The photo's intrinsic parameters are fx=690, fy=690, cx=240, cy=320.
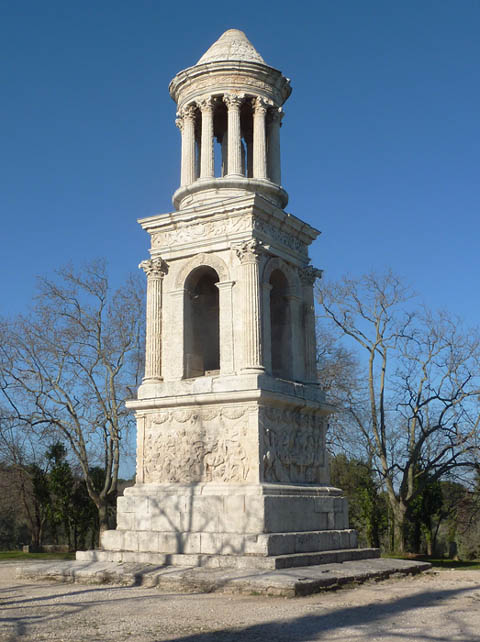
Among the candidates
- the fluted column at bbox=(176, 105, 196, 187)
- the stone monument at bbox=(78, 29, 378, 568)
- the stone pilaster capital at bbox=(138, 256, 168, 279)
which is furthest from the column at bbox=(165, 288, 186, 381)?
the fluted column at bbox=(176, 105, 196, 187)

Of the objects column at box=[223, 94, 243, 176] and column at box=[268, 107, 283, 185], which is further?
column at box=[268, 107, 283, 185]

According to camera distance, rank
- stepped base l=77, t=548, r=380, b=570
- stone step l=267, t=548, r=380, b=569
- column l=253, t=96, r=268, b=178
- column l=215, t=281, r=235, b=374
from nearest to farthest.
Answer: stepped base l=77, t=548, r=380, b=570
stone step l=267, t=548, r=380, b=569
column l=215, t=281, r=235, b=374
column l=253, t=96, r=268, b=178

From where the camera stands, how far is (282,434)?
14180 mm

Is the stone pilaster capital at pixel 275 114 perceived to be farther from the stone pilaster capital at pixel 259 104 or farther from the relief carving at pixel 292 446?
the relief carving at pixel 292 446

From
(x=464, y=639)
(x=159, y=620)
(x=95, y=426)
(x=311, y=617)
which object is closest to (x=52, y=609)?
(x=159, y=620)

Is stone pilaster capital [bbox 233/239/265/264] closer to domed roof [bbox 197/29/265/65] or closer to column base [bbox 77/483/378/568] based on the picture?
column base [bbox 77/483/378/568]

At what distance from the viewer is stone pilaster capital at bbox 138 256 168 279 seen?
1564 cm

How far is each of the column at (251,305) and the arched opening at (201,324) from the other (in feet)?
4.69

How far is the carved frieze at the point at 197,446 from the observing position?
44.5 ft

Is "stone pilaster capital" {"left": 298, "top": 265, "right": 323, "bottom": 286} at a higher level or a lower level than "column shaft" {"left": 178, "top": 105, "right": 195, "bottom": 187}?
lower

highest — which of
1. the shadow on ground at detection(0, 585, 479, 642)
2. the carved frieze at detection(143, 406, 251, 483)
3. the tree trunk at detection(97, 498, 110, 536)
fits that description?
the carved frieze at detection(143, 406, 251, 483)

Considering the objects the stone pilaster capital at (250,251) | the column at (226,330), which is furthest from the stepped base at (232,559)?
the stone pilaster capital at (250,251)

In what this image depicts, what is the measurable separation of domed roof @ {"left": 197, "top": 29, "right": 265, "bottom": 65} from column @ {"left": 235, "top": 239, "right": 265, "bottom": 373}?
17.7 ft

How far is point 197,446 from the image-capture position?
14.0 metres
